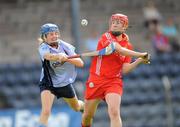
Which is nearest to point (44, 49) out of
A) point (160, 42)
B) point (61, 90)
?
point (61, 90)

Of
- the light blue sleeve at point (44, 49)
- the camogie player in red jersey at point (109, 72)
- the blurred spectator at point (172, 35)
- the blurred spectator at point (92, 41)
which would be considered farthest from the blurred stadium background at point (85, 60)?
the light blue sleeve at point (44, 49)

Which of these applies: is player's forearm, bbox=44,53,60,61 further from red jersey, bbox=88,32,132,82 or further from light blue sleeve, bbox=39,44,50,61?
red jersey, bbox=88,32,132,82

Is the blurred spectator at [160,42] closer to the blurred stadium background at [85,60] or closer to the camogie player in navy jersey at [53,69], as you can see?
the blurred stadium background at [85,60]

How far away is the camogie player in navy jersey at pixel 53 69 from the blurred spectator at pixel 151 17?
780cm

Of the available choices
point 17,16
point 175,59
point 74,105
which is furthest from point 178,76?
point 74,105

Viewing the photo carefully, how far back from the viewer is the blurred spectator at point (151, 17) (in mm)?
21297

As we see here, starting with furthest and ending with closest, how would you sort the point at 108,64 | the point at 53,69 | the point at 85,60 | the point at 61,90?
1. the point at 85,60
2. the point at 61,90
3. the point at 53,69
4. the point at 108,64

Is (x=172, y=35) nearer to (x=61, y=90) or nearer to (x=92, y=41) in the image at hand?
(x=92, y=41)

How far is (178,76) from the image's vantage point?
2117 centimetres

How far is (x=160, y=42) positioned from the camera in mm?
20953

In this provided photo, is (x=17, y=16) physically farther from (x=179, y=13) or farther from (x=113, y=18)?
(x=113, y=18)

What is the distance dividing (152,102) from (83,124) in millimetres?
7016

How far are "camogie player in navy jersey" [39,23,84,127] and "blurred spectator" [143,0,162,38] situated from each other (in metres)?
7.80

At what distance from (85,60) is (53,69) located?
7242 mm
